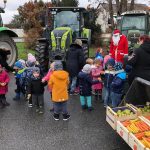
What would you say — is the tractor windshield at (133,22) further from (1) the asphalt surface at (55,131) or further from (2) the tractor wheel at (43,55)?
(1) the asphalt surface at (55,131)

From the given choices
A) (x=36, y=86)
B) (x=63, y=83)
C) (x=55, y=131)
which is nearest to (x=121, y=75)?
(x=63, y=83)

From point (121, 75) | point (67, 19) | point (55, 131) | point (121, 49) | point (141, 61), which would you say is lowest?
point (55, 131)

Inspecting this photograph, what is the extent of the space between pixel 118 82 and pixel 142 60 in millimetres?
773

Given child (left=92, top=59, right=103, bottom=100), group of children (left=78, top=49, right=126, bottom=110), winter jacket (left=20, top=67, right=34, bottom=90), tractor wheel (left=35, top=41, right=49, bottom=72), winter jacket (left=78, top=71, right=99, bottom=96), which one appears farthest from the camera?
tractor wheel (left=35, top=41, right=49, bottom=72)

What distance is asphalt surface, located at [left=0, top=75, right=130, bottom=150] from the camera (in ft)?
21.4

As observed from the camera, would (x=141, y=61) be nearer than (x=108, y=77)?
Yes

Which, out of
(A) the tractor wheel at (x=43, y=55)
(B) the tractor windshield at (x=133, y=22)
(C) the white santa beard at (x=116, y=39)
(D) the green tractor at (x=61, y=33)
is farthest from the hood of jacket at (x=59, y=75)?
(B) the tractor windshield at (x=133, y=22)

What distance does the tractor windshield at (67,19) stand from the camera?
48.7 feet

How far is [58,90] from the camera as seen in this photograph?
7875 mm

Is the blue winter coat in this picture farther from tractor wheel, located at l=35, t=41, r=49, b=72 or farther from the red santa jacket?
tractor wheel, located at l=35, t=41, r=49, b=72

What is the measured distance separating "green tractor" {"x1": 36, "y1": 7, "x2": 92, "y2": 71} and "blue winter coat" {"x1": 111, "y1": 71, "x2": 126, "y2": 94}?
5.04 meters

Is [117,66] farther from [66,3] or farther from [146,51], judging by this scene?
[66,3]

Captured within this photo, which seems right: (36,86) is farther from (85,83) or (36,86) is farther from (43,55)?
(43,55)

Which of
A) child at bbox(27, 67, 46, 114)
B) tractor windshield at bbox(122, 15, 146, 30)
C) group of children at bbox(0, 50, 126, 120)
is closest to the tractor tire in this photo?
group of children at bbox(0, 50, 126, 120)
